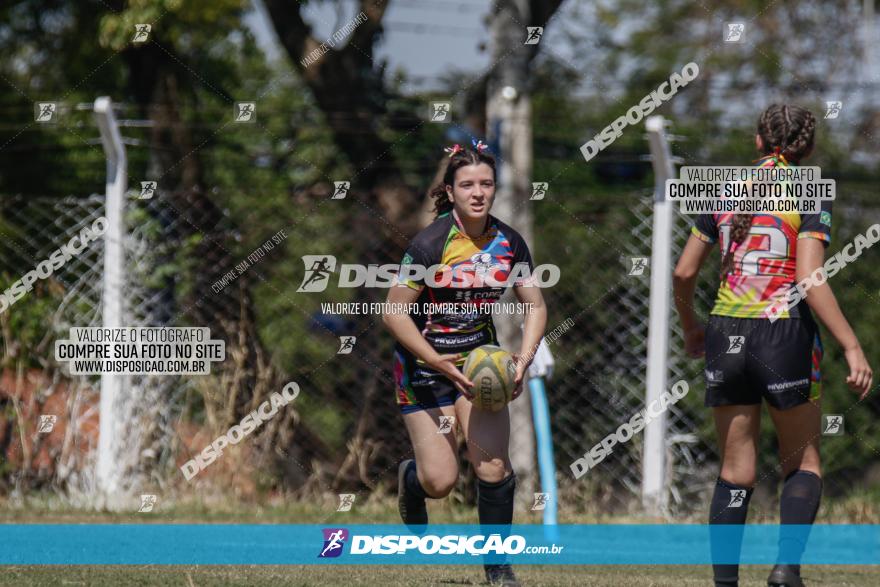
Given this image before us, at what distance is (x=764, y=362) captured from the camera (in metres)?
5.11

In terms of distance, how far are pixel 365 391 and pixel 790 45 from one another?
1757 centimetres

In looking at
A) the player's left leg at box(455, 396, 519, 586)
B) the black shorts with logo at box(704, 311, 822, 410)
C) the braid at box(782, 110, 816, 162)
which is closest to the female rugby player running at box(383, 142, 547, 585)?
the player's left leg at box(455, 396, 519, 586)

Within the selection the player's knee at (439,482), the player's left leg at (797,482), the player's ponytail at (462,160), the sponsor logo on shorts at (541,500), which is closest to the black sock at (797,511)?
the player's left leg at (797,482)

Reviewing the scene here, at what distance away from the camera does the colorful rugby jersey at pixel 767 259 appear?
204 inches

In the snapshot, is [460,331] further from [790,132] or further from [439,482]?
[790,132]

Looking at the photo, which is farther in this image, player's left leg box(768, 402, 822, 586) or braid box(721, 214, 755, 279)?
braid box(721, 214, 755, 279)

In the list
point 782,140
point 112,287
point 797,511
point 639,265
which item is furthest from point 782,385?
point 112,287

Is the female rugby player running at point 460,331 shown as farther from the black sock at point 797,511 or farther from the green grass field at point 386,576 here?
the black sock at point 797,511

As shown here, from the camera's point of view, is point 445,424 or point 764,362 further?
point 445,424

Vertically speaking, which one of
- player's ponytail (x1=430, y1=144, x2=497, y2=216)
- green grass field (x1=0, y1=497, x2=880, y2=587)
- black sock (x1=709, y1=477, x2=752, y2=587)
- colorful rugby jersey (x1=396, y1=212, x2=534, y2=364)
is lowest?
green grass field (x1=0, y1=497, x2=880, y2=587)

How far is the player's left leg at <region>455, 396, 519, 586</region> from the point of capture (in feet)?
18.1

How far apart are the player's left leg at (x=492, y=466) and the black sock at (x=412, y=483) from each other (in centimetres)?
47

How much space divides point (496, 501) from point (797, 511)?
1332 mm

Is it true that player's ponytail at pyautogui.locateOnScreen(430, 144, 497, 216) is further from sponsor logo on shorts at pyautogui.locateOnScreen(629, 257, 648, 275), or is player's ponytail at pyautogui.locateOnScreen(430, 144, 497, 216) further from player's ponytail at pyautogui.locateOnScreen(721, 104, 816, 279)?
sponsor logo on shorts at pyautogui.locateOnScreen(629, 257, 648, 275)
